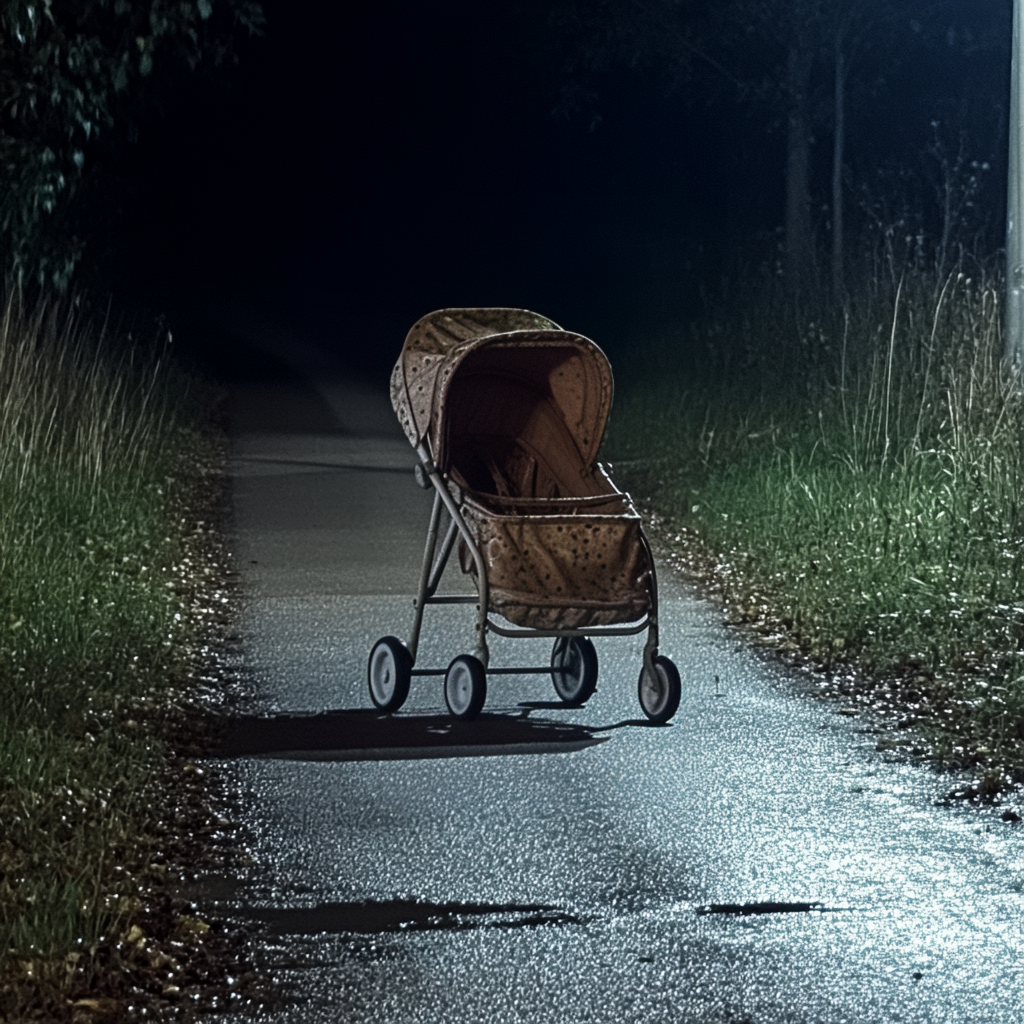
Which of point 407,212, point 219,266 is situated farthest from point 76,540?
point 407,212

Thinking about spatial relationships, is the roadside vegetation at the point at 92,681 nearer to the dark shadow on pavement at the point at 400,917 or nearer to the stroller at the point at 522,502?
the dark shadow on pavement at the point at 400,917

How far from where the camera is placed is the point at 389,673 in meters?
8.88

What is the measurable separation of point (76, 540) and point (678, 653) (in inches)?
147

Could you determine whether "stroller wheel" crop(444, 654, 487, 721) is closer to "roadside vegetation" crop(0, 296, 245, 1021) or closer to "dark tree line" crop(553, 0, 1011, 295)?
"roadside vegetation" crop(0, 296, 245, 1021)

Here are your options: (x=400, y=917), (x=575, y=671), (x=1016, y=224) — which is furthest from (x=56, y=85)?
(x=400, y=917)

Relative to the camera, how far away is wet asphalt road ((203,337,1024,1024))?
543 centimetres

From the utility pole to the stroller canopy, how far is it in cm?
306

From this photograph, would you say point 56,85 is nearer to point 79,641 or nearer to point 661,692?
point 79,641

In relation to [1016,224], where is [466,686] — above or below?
below

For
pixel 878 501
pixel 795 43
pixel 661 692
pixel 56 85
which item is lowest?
pixel 661 692

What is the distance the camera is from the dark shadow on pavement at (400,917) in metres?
5.95

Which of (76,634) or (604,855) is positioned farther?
(76,634)

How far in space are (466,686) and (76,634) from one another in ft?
6.74

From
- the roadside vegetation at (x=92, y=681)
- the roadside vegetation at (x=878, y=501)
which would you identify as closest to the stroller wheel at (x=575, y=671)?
the roadside vegetation at (x=878, y=501)
